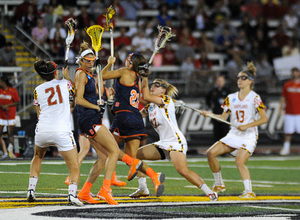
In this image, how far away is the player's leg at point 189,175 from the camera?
9.61 meters

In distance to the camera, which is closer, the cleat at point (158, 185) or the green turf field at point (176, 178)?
the cleat at point (158, 185)

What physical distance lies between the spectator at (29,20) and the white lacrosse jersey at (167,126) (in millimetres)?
10663

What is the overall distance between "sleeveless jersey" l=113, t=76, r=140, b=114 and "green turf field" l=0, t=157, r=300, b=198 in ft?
4.71

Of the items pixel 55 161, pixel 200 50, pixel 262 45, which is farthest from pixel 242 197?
pixel 262 45

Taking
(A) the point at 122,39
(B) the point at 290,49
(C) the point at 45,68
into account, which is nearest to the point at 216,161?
(C) the point at 45,68

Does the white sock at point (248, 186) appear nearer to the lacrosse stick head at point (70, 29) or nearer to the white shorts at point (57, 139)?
the white shorts at point (57, 139)

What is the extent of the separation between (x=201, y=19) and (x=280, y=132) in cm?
608

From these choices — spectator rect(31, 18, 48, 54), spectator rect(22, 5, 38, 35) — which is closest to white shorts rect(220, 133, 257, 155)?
spectator rect(31, 18, 48, 54)

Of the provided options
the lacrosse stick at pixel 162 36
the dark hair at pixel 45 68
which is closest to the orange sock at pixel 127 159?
the dark hair at pixel 45 68

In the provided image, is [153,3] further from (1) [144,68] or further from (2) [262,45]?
(1) [144,68]

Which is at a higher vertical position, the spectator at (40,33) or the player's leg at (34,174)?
the spectator at (40,33)

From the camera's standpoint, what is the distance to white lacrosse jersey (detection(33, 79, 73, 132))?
8.67 m

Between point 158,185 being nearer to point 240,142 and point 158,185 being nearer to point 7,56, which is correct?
point 240,142

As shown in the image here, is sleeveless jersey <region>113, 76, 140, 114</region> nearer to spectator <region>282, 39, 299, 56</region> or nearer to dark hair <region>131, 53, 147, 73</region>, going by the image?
dark hair <region>131, 53, 147, 73</region>
